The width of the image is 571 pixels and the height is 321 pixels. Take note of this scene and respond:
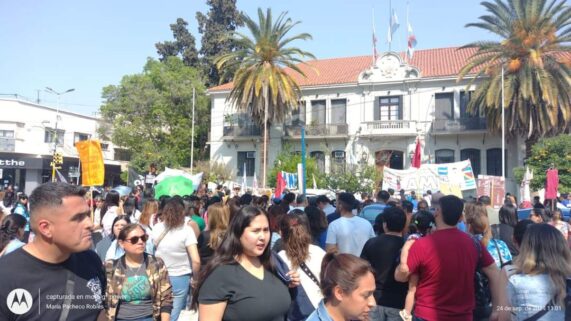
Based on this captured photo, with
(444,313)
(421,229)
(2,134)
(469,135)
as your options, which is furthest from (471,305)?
(2,134)

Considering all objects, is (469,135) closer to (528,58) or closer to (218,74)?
(528,58)

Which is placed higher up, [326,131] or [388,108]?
[388,108]

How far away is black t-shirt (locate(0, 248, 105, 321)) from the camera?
8.04 ft

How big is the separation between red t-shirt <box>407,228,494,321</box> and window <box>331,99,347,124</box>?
1234 inches

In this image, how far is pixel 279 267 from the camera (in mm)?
3531

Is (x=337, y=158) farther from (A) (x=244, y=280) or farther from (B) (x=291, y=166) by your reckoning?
(A) (x=244, y=280)

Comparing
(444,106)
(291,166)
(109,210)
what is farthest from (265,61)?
(109,210)

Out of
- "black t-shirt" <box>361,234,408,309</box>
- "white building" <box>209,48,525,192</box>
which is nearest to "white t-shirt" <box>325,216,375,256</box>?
"black t-shirt" <box>361,234,408,309</box>

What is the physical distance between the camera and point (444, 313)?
4.19m

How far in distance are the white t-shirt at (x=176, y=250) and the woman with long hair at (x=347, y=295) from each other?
323cm

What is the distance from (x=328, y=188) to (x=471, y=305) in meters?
24.3

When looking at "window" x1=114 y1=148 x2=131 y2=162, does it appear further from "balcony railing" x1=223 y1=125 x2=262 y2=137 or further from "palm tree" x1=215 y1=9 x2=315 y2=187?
"palm tree" x1=215 y1=9 x2=315 y2=187

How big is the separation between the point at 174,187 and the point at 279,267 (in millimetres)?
8366

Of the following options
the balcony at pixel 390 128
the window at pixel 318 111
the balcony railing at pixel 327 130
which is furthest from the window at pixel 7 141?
the balcony at pixel 390 128
